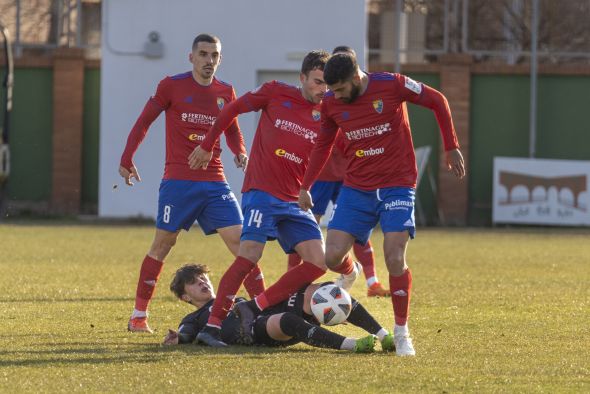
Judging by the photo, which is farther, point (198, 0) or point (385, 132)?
point (198, 0)

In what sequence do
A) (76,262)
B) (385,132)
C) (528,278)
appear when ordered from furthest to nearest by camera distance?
(76,262)
(528,278)
(385,132)

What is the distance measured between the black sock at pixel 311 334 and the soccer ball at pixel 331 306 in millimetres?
119

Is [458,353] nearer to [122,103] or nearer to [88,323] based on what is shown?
[88,323]

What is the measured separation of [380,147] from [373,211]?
0.40m

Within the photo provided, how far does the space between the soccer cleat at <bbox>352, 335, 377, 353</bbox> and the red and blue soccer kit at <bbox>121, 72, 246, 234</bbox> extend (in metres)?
2.12

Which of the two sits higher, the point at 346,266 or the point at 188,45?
the point at 188,45

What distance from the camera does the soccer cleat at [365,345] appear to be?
7898mm

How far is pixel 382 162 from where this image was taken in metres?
8.29

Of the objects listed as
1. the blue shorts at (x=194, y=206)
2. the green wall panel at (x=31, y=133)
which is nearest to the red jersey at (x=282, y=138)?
the blue shorts at (x=194, y=206)

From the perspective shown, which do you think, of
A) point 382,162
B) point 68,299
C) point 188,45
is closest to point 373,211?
point 382,162

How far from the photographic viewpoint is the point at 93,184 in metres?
27.7

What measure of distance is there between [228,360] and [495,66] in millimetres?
20344

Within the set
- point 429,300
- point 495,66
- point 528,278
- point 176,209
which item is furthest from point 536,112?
point 176,209

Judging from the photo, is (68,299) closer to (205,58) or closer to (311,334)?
(205,58)
